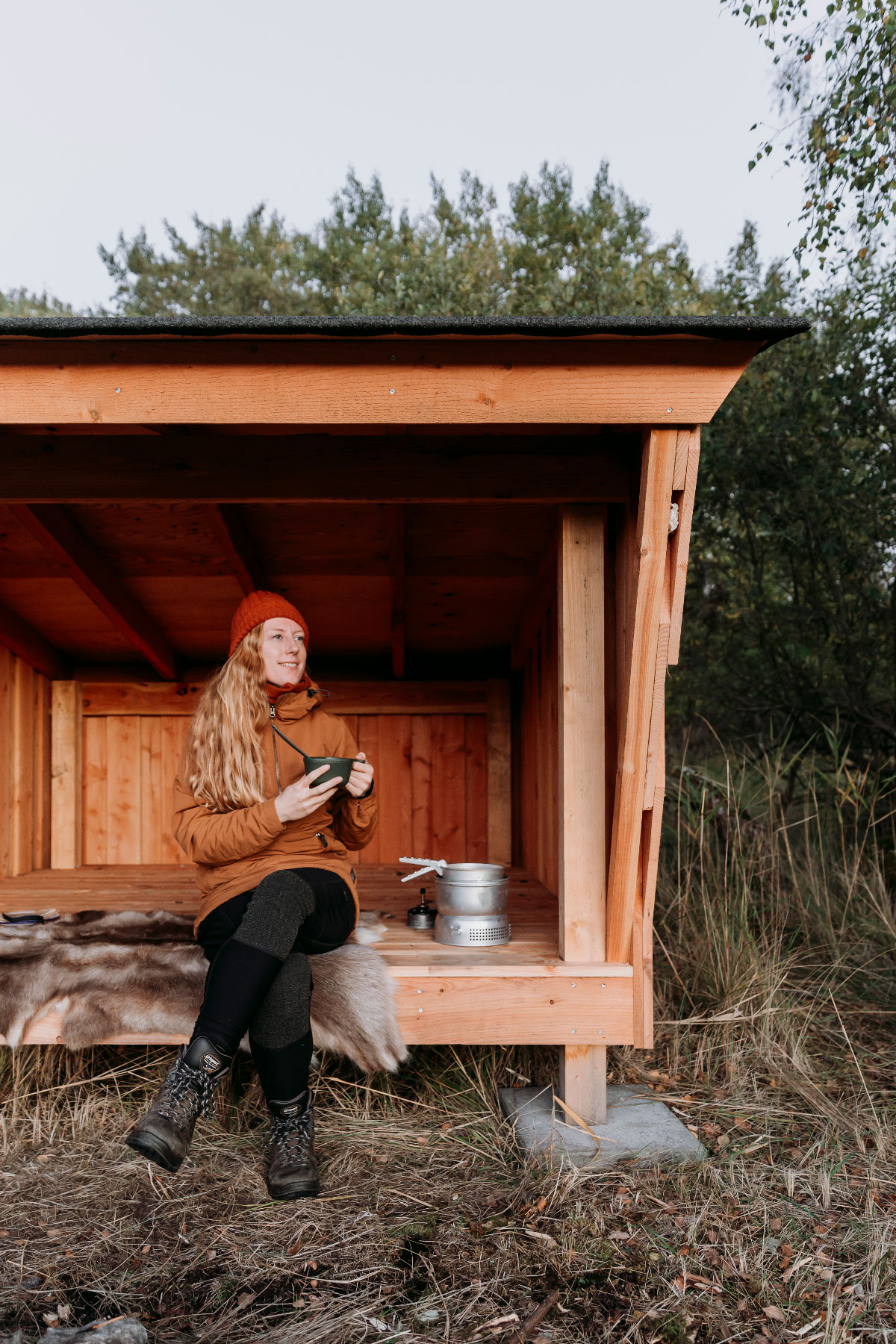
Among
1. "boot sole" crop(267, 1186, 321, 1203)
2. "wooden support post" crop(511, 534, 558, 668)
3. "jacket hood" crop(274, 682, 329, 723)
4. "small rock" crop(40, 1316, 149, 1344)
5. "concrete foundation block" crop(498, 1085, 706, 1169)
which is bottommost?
"concrete foundation block" crop(498, 1085, 706, 1169)

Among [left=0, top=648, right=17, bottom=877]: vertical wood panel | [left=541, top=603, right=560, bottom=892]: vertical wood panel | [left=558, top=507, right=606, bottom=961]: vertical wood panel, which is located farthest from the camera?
[left=0, top=648, right=17, bottom=877]: vertical wood panel

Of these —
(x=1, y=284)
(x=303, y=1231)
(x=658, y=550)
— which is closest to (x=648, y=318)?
(x=658, y=550)

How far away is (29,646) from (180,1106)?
8.62 ft

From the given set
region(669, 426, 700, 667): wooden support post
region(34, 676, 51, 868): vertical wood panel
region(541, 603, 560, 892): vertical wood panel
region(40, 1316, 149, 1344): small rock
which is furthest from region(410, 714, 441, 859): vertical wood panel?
region(40, 1316, 149, 1344): small rock

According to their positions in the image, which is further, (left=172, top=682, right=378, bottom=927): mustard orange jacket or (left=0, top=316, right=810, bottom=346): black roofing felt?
(left=172, top=682, right=378, bottom=927): mustard orange jacket

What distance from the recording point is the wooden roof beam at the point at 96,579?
9.79 ft

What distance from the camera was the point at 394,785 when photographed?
4.44 m

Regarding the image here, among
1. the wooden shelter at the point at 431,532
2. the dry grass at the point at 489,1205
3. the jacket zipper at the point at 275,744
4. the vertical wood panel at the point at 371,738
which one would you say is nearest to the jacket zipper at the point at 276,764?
the jacket zipper at the point at 275,744

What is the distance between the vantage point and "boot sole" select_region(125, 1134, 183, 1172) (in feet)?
Answer: 6.06

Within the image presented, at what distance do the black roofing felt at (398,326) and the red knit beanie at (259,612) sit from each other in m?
0.87

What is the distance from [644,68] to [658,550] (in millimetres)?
15480

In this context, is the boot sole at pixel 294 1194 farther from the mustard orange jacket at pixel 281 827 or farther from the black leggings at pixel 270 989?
the mustard orange jacket at pixel 281 827

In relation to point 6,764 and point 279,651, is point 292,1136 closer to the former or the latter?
point 279,651

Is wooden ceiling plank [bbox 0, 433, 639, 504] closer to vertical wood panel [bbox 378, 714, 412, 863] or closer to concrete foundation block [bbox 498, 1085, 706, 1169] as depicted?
concrete foundation block [bbox 498, 1085, 706, 1169]
